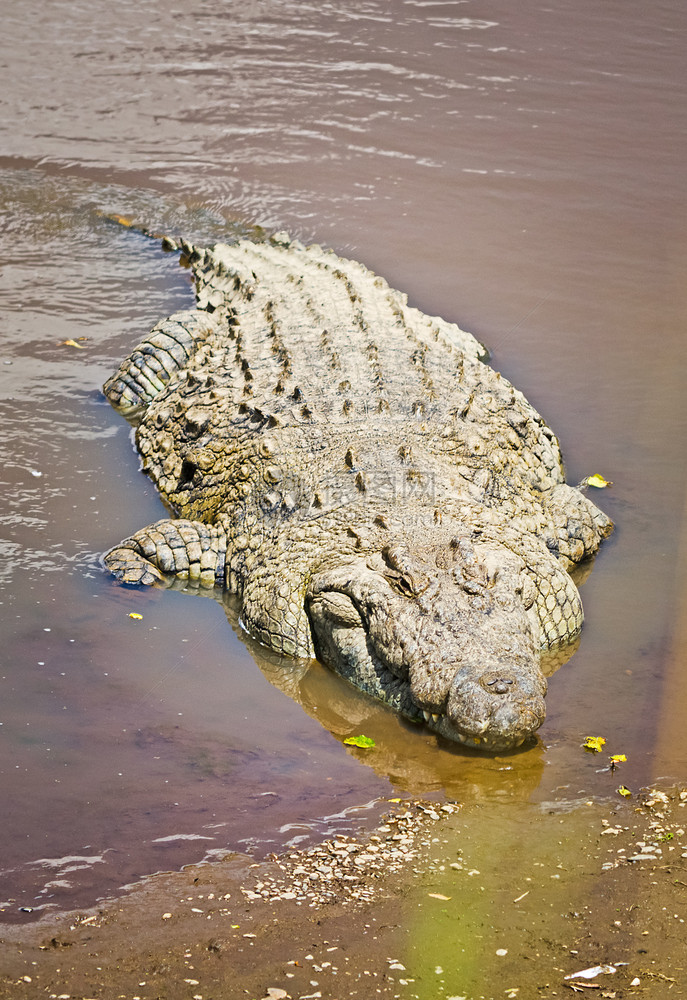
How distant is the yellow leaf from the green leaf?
10.0 ft

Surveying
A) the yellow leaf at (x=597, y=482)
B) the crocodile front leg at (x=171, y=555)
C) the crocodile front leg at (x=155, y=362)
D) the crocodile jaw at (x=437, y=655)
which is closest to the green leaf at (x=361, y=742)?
the crocodile jaw at (x=437, y=655)

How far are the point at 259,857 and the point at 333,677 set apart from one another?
1.51m

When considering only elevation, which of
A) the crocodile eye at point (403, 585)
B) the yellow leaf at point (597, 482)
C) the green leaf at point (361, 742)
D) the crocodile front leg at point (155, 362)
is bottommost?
the green leaf at point (361, 742)

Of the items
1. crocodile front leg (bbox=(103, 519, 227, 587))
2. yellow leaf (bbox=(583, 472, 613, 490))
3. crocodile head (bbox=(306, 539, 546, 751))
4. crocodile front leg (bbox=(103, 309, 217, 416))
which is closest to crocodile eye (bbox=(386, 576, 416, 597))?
crocodile head (bbox=(306, 539, 546, 751))

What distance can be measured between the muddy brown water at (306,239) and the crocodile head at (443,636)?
0.80 feet

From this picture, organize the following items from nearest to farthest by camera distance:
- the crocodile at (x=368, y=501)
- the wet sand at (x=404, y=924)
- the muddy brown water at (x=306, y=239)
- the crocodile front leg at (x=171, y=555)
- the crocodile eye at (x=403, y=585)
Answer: the wet sand at (x=404, y=924) → the muddy brown water at (x=306, y=239) → the crocodile at (x=368, y=501) → the crocodile eye at (x=403, y=585) → the crocodile front leg at (x=171, y=555)

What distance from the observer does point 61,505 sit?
7.02 m

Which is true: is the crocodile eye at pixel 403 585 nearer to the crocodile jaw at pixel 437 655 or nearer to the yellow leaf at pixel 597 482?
the crocodile jaw at pixel 437 655

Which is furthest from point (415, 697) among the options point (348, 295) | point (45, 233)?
point (45, 233)

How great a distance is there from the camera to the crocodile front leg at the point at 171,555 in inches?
252

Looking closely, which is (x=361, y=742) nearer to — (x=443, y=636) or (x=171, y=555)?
(x=443, y=636)

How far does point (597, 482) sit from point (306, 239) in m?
5.60

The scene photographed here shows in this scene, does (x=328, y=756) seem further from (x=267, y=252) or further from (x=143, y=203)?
(x=143, y=203)

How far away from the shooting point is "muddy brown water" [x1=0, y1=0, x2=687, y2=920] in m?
4.79
